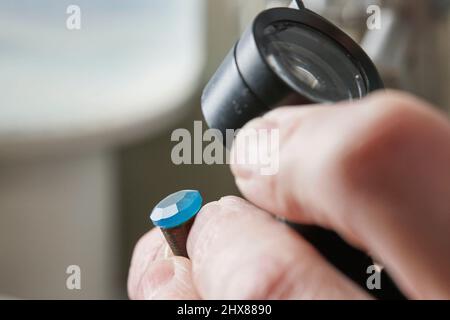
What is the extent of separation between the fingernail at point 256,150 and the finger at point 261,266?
0.03 meters

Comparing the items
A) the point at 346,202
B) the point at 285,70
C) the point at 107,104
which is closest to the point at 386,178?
the point at 346,202

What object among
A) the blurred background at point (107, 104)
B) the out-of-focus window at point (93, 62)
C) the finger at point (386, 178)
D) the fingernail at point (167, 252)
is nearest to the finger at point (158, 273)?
the fingernail at point (167, 252)

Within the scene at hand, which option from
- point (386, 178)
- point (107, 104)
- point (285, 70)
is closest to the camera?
point (386, 178)

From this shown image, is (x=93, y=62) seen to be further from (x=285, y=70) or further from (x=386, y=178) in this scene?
(x=386, y=178)

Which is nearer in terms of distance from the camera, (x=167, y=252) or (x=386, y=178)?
(x=386, y=178)

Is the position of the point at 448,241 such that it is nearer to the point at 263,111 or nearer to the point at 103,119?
the point at 263,111

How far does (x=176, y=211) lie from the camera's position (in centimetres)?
41

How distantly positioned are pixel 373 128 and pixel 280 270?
98 mm

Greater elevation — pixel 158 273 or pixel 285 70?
pixel 285 70

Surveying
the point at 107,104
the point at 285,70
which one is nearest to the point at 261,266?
the point at 285,70

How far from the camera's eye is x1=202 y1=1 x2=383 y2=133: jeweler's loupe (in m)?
0.36

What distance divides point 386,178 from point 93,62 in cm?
134

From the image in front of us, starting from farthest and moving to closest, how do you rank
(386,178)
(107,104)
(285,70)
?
(107,104) < (285,70) < (386,178)

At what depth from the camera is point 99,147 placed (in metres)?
1.41
